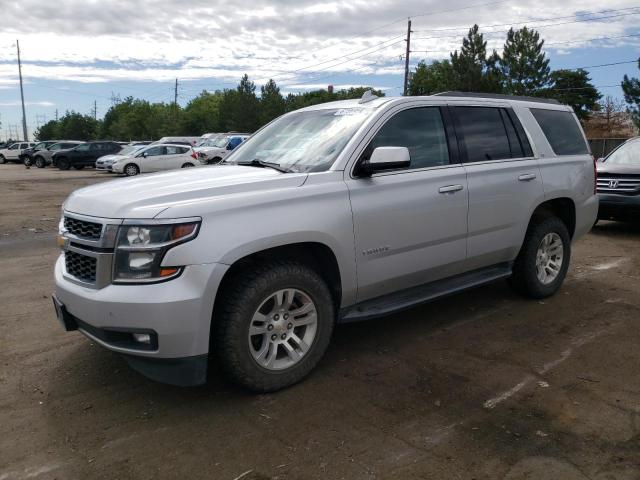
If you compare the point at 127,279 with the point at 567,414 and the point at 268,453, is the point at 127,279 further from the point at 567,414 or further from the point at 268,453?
the point at 567,414

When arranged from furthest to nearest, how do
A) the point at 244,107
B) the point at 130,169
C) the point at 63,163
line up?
1. the point at 244,107
2. the point at 63,163
3. the point at 130,169

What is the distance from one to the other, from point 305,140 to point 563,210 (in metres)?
3.04

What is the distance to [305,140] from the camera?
4.34m

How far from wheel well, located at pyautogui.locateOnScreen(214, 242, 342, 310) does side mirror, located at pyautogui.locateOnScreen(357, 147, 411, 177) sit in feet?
2.06

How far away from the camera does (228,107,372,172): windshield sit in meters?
4.04

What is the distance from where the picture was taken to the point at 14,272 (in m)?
6.89

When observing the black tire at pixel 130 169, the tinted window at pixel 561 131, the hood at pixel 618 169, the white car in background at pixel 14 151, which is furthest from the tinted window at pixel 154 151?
the tinted window at pixel 561 131

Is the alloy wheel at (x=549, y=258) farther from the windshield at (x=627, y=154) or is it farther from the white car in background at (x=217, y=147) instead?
the white car in background at (x=217, y=147)

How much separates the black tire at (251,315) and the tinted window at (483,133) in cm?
194

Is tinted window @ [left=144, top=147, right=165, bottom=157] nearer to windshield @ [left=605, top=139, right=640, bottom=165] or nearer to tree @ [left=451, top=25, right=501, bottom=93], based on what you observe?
windshield @ [left=605, top=139, right=640, bottom=165]

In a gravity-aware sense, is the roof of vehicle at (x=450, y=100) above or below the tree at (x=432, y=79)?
below

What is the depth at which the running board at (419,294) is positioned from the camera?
13.2 feet

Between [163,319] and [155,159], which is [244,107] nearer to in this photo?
[155,159]

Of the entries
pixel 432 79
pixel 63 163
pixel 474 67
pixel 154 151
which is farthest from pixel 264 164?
pixel 432 79
